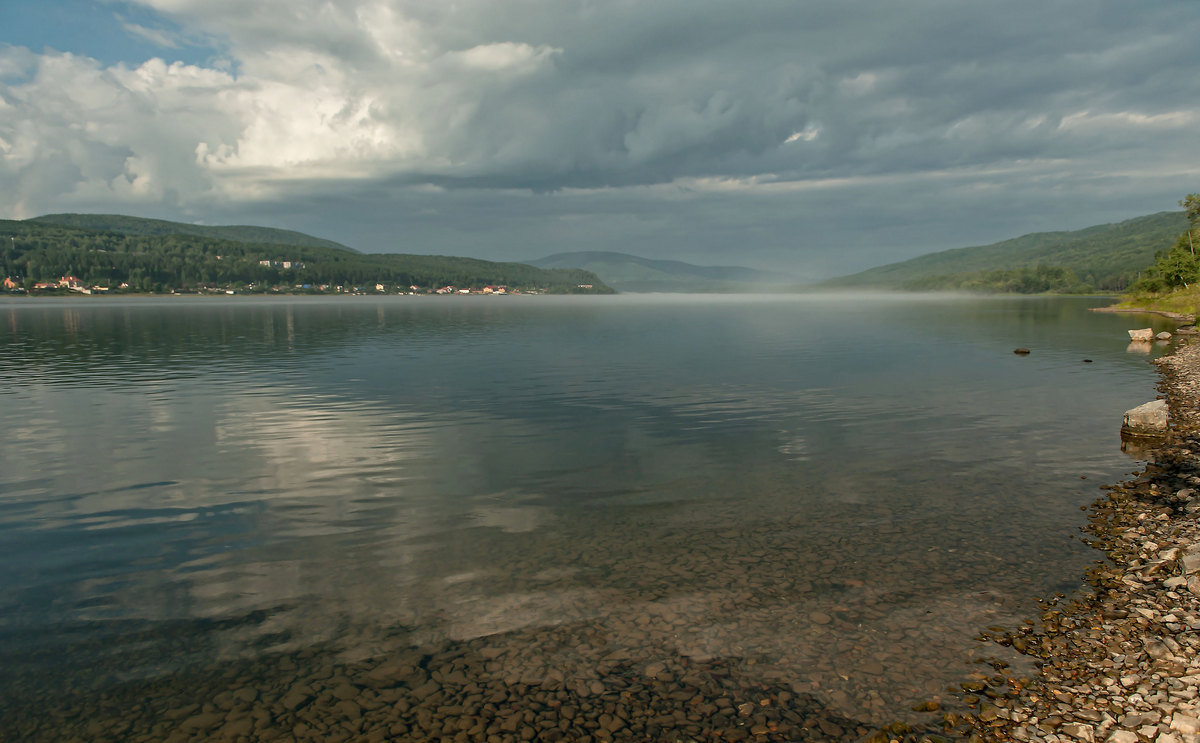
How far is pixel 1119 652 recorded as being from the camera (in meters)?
12.6

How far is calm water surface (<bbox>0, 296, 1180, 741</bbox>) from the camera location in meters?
12.2

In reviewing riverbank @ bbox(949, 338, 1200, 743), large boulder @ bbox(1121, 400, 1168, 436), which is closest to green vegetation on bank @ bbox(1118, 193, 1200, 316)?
large boulder @ bbox(1121, 400, 1168, 436)

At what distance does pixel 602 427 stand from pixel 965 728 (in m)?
26.3

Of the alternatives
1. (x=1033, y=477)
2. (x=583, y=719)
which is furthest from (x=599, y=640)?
(x=1033, y=477)

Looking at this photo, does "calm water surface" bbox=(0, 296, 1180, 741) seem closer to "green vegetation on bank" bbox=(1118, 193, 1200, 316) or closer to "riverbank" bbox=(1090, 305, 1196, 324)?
"riverbank" bbox=(1090, 305, 1196, 324)

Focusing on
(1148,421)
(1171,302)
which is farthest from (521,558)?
(1171,302)

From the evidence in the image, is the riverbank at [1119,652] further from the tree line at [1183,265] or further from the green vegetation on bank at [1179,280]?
the tree line at [1183,265]

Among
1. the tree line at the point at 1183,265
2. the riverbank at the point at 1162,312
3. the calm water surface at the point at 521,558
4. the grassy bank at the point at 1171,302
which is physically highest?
the tree line at the point at 1183,265

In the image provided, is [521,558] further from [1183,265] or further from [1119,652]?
[1183,265]

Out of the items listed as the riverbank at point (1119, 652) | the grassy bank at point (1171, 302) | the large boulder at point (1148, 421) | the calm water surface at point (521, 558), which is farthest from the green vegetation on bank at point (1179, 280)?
the riverbank at point (1119, 652)

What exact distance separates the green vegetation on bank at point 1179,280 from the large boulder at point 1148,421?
149m

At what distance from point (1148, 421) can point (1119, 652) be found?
24048mm

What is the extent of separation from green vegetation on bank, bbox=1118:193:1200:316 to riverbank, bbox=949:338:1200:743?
166m

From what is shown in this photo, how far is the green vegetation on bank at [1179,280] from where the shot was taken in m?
154
